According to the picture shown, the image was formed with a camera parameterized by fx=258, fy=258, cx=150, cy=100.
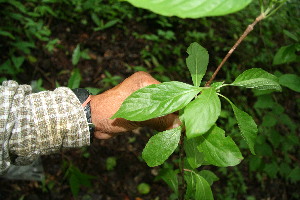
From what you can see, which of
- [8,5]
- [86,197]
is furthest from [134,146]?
[8,5]

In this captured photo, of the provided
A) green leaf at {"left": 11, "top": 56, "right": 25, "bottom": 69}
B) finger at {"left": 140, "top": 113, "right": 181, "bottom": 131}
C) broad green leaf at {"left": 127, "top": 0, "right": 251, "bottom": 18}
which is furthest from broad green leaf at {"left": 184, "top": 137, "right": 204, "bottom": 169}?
green leaf at {"left": 11, "top": 56, "right": 25, "bottom": 69}

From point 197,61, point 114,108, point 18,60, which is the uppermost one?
point 18,60

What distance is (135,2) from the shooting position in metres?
0.48

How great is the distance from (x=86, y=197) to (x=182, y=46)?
7.10 ft

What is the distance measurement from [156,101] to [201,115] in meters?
0.15

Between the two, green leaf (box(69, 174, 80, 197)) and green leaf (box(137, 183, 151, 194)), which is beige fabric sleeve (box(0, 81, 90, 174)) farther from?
green leaf (box(137, 183, 151, 194))

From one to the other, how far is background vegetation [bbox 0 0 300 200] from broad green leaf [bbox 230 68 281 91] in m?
1.20

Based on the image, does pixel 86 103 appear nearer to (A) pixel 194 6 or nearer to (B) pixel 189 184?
(B) pixel 189 184

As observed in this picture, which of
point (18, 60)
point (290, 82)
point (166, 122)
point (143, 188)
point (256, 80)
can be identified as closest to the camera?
point (256, 80)

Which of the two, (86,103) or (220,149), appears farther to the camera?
(86,103)

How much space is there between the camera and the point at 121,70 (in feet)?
10.0

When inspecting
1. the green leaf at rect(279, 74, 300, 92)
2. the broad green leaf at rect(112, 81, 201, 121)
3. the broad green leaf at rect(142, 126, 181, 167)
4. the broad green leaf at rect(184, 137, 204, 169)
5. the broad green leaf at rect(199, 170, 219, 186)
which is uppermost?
the broad green leaf at rect(112, 81, 201, 121)

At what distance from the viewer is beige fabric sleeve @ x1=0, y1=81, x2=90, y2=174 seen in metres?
1.24

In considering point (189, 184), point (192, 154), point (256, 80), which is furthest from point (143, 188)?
point (256, 80)
